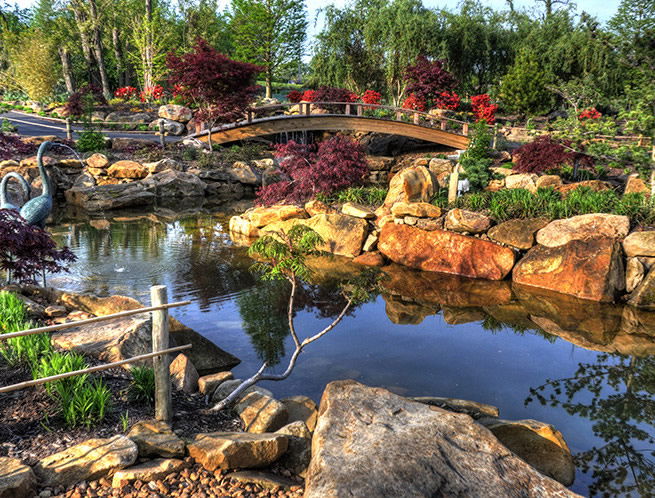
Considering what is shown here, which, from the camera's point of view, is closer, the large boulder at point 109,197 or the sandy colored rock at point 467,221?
the sandy colored rock at point 467,221

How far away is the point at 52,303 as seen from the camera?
22.5ft

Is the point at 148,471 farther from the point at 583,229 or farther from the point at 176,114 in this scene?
the point at 176,114

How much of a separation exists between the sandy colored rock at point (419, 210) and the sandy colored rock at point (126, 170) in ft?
36.5

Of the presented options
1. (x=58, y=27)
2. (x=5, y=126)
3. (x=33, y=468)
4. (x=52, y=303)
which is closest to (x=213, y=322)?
(x=52, y=303)

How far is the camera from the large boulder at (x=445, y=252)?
9.91 m

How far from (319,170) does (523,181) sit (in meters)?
5.20

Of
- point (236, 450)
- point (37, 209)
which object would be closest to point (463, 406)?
point (236, 450)

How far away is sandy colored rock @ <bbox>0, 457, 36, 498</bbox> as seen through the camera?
2801 mm

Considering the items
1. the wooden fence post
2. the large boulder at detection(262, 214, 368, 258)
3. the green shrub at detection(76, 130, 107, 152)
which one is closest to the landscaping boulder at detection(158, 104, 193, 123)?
the green shrub at detection(76, 130, 107, 152)

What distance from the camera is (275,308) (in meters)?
8.07

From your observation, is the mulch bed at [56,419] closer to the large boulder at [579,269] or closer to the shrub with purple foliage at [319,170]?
the large boulder at [579,269]

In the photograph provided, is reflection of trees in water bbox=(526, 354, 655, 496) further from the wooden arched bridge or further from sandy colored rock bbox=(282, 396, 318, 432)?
the wooden arched bridge

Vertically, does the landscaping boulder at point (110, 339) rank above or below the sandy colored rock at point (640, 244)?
below

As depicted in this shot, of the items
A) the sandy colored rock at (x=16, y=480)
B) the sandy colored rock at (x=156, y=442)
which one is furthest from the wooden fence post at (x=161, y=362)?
the sandy colored rock at (x=16, y=480)
